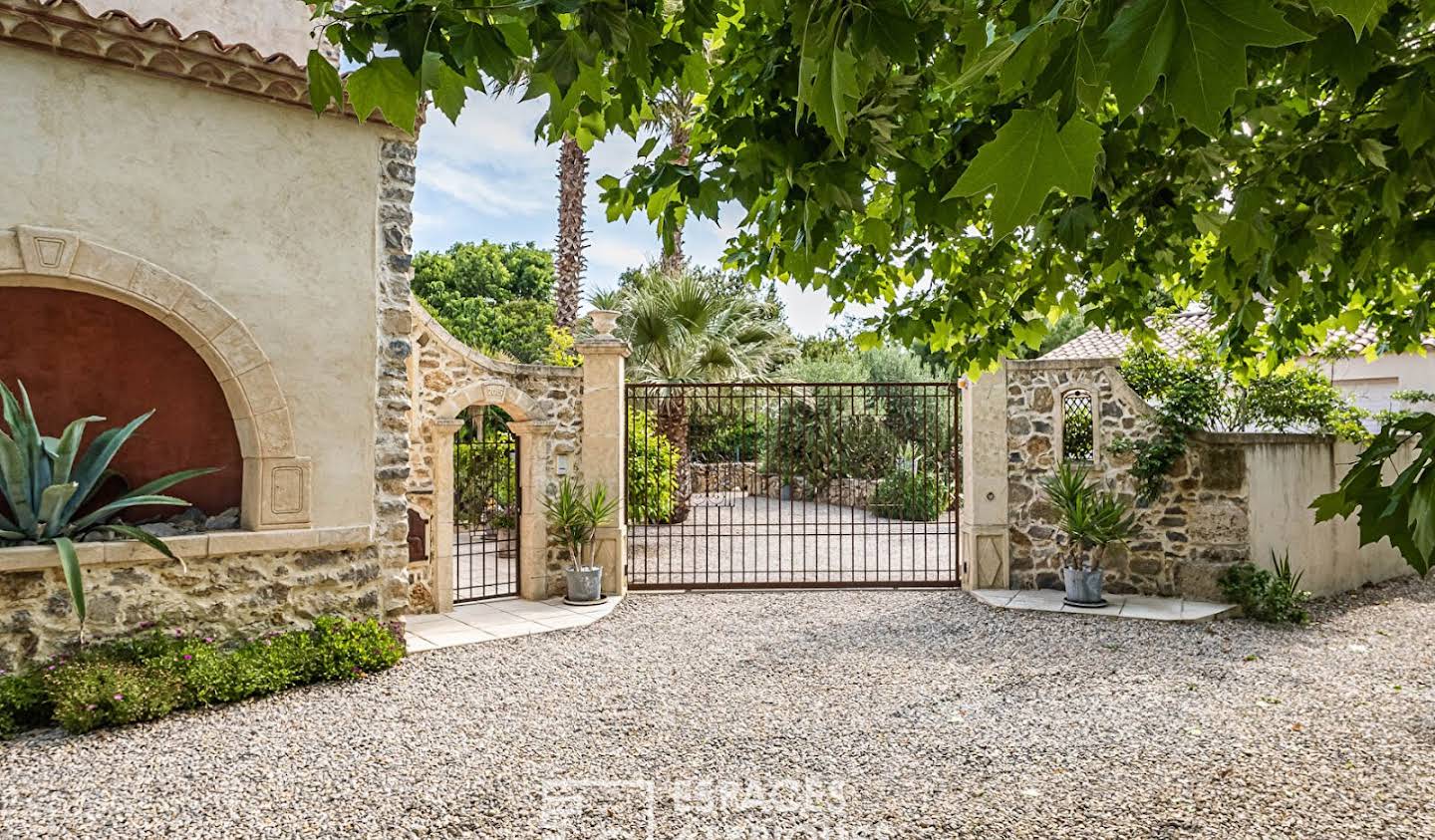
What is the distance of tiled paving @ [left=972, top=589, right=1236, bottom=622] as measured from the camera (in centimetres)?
714

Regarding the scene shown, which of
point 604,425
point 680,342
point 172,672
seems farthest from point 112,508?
point 680,342

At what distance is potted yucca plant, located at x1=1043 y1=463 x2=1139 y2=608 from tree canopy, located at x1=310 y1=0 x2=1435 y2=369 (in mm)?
3466

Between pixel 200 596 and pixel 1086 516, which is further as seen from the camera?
pixel 1086 516

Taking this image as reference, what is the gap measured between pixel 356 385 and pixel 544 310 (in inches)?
649

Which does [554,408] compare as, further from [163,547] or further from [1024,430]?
[1024,430]

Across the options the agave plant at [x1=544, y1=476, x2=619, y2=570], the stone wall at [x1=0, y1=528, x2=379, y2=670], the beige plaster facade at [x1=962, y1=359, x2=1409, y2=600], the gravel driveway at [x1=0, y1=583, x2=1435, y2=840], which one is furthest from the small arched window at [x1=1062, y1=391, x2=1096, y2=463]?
the stone wall at [x1=0, y1=528, x2=379, y2=670]

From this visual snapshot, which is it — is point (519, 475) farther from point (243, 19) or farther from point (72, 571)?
point (243, 19)

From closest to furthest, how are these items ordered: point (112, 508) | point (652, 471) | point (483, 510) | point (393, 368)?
point (112, 508) → point (393, 368) → point (483, 510) → point (652, 471)

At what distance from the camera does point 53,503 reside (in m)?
4.68

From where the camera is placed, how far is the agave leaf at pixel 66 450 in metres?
4.72

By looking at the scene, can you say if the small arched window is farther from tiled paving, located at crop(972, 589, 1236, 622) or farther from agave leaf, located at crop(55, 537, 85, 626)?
agave leaf, located at crop(55, 537, 85, 626)

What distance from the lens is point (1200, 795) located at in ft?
12.0

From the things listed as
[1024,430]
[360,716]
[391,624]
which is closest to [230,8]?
[391,624]

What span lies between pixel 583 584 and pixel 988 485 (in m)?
4.19
